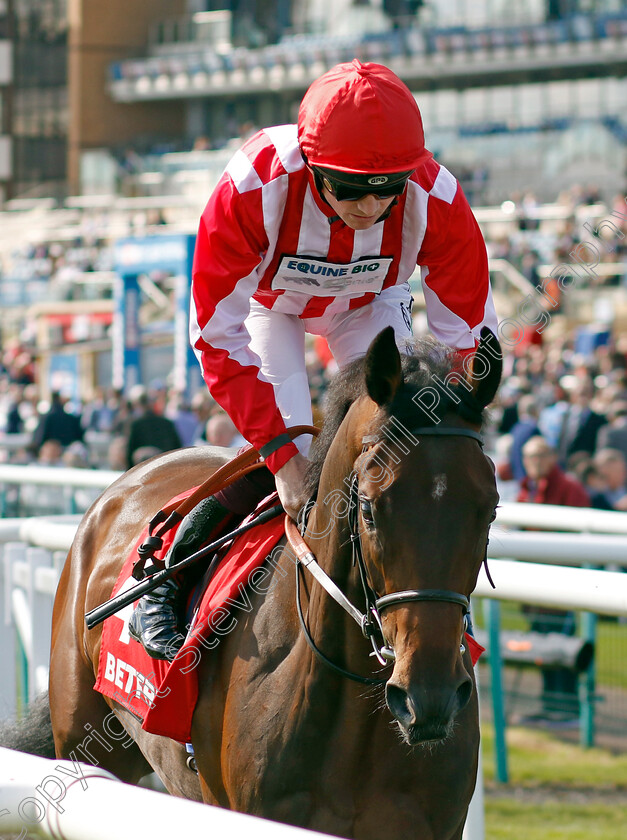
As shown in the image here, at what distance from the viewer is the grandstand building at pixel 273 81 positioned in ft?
97.3

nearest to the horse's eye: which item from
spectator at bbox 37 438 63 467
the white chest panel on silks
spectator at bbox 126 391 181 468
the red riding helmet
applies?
the red riding helmet

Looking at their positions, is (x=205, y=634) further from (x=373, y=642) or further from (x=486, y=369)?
(x=486, y=369)

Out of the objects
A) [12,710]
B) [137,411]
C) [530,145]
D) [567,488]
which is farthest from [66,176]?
[12,710]

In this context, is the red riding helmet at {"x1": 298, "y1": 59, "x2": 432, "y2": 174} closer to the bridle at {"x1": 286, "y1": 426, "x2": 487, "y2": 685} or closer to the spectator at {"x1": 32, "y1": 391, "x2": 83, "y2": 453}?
the bridle at {"x1": 286, "y1": 426, "x2": 487, "y2": 685}

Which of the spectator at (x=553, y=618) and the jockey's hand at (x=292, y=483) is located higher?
the jockey's hand at (x=292, y=483)

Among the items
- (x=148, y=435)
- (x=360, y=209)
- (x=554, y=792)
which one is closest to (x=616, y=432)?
(x=148, y=435)

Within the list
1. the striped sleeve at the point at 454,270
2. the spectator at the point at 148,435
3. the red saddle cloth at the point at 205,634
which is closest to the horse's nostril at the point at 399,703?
the red saddle cloth at the point at 205,634

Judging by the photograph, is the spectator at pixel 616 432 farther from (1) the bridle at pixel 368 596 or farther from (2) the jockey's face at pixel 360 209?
(1) the bridle at pixel 368 596

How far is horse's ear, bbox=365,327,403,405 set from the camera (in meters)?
1.86

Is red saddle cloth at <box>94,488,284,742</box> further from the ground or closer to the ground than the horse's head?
closer to the ground

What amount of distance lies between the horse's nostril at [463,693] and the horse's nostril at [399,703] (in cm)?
8

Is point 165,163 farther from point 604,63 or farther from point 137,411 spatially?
point 137,411

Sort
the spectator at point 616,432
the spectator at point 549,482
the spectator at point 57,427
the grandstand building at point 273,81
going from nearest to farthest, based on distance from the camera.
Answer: the spectator at point 549,482
the spectator at point 616,432
the spectator at point 57,427
the grandstand building at point 273,81

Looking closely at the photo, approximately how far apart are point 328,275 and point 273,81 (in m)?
33.5
